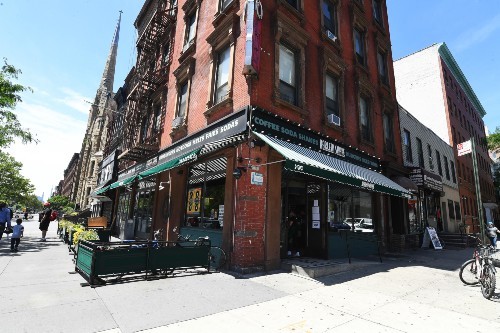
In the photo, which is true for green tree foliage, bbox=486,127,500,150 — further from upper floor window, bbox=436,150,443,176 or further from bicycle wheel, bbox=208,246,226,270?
bicycle wheel, bbox=208,246,226,270

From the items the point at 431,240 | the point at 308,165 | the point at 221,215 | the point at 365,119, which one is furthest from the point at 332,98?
the point at 431,240

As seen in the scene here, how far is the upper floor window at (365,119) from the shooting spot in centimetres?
1413

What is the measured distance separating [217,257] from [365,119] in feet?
35.7

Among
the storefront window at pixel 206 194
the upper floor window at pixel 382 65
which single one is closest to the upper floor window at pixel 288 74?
the storefront window at pixel 206 194

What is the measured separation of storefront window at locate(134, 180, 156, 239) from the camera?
1486cm

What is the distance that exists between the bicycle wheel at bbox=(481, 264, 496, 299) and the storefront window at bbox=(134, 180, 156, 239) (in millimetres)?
12924

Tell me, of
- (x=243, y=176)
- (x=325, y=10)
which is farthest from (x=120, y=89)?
(x=243, y=176)

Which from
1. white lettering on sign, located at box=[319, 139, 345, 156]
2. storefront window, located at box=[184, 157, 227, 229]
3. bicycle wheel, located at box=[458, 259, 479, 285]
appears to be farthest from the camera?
white lettering on sign, located at box=[319, 139, 345, 156]

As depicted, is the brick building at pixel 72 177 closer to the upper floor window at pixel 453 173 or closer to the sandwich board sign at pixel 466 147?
the upper floor window at pixel 453 173

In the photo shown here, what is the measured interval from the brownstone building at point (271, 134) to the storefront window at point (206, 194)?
47mm

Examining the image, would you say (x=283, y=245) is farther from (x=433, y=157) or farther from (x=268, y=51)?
(x=433, y=157)

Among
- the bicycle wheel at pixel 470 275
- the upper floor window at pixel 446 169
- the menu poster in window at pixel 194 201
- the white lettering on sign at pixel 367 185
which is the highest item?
the upper floor window at pixel 446 169

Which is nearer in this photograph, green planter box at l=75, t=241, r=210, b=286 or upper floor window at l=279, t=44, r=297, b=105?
green planter box at l=75, t=241, r=210, b=286

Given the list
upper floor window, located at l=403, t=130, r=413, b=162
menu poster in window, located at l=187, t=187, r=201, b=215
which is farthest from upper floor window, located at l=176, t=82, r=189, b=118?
upper floor window, located at l=403, t=130, r=413, b=162
